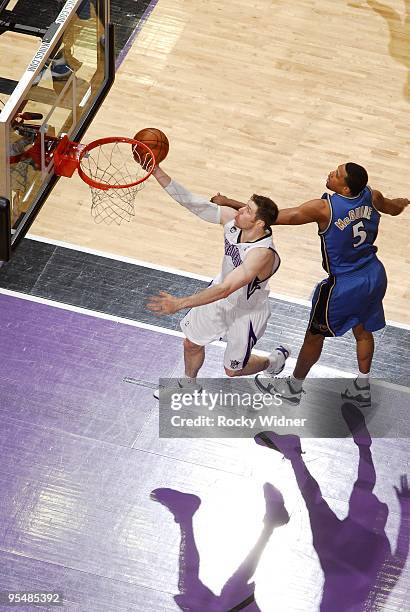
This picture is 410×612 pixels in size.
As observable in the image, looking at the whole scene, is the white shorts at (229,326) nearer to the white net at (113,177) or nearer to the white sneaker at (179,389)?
the white sneaker at (179,389)

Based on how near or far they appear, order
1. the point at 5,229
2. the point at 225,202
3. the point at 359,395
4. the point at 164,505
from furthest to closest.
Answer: the point at 359,395, the point at 164,505, the point at 225,202, the point at 5,229

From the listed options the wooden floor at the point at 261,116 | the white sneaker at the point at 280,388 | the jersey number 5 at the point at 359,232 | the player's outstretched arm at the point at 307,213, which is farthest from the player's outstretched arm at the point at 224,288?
the wooden floor at the point at 261,116

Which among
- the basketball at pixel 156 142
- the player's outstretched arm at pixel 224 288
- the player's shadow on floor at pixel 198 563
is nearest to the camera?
the player's outstretched arm at pixel 224 288

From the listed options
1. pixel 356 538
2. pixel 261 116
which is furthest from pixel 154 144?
pixel 356 538

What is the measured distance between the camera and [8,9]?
40.7 ft

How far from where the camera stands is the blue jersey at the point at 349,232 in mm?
8516

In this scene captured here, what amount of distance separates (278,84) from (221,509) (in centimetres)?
471

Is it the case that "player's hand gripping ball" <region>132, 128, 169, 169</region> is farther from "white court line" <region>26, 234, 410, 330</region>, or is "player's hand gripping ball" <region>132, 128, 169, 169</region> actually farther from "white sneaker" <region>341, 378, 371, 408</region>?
"white sneaker" <region>341, 378, 371, 408</region>

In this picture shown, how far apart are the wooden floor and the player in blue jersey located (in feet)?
3.65

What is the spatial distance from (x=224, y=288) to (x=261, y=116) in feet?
12.4

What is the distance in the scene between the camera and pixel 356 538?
Result: 8.81 metres

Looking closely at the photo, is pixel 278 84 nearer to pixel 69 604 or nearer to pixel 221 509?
pixel 221 509

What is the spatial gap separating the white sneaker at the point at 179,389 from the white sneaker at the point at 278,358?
21.3 inches

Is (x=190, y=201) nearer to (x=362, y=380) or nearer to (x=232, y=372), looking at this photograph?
(x=232, y=372)
